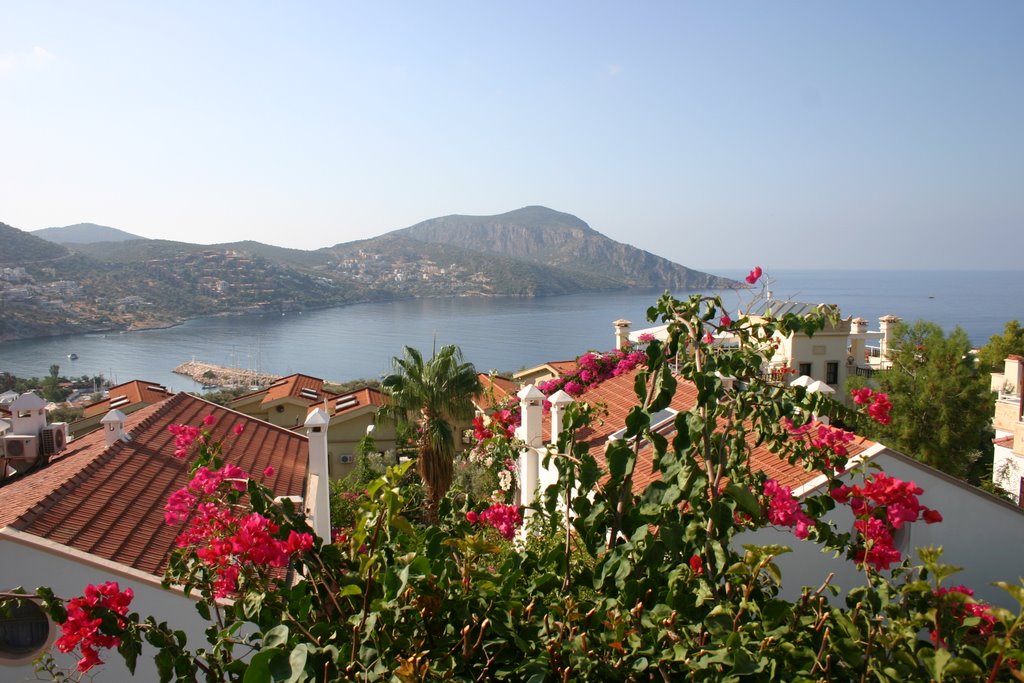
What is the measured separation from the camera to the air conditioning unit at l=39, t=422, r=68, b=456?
1062 centimetres

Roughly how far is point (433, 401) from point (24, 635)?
7.64m

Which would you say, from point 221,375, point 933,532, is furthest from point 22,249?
point 933,532

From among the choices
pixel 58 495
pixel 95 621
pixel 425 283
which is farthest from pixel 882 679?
pixel 425 283

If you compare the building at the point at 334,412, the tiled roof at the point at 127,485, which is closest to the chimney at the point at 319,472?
the tiled roof at the point at 127,485

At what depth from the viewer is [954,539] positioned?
292 inches

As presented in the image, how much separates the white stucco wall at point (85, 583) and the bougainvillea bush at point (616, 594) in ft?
13.5

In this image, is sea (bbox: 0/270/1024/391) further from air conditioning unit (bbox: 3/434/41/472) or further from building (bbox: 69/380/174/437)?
air conditioning unit (bbox: 3/434/41/472)

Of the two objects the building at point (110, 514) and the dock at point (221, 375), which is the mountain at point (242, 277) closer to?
the dock at point (221, 375)

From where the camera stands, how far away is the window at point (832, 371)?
936 inches

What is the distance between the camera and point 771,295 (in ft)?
10.6

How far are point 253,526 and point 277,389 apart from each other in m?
27.3

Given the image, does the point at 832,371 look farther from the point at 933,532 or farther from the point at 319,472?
the point at 319,472

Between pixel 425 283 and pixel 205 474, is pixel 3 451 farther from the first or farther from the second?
pixel 425 283

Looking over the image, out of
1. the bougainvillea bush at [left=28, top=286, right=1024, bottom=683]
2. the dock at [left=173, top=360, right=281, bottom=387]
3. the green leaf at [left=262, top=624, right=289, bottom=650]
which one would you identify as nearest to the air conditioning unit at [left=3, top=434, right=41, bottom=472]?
the bougainvillea bush at [left=28, top=286, right=1024, bottom=683]
